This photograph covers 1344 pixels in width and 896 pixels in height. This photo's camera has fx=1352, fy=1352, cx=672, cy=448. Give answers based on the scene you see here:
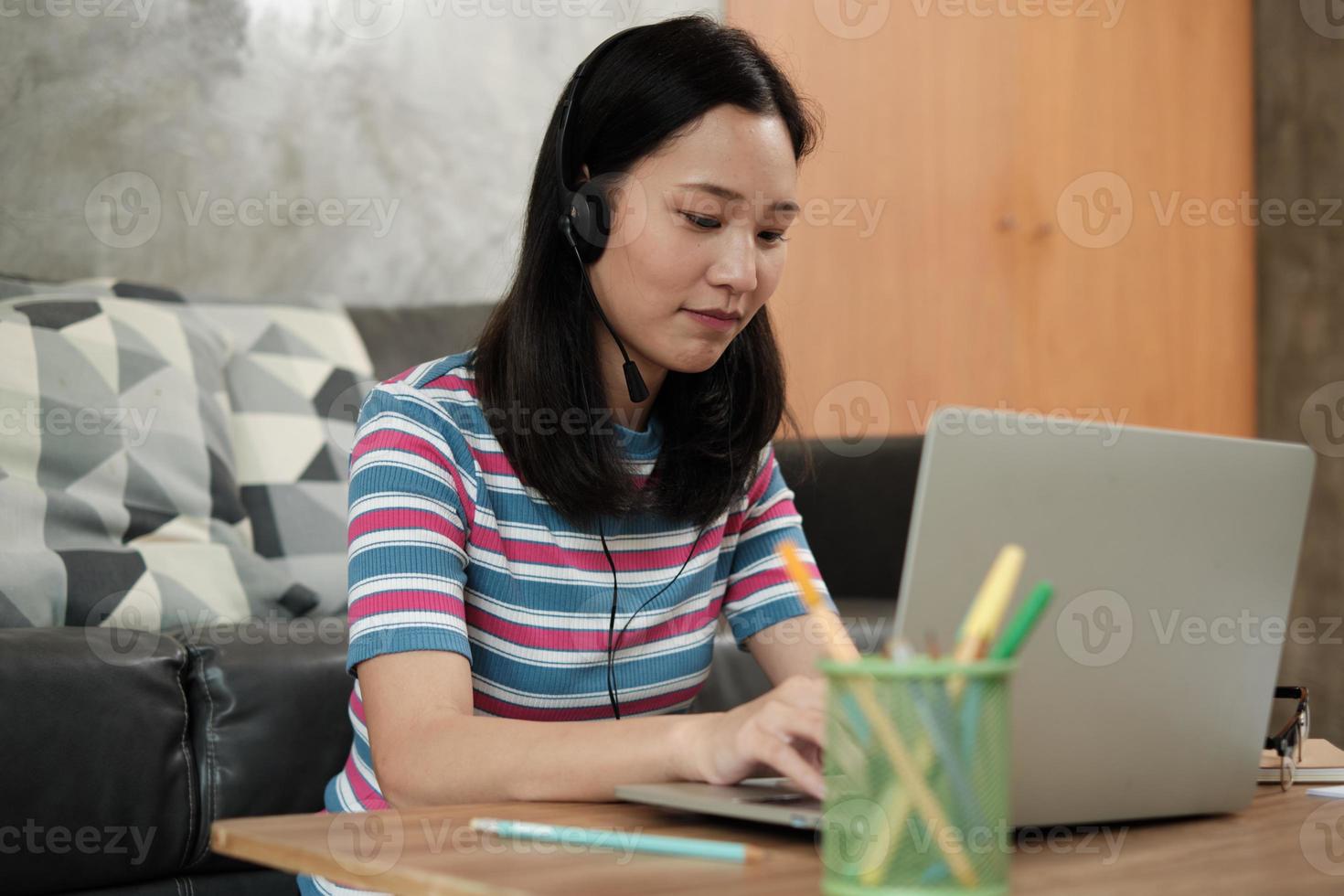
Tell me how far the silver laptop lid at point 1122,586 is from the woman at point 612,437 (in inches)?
14.3

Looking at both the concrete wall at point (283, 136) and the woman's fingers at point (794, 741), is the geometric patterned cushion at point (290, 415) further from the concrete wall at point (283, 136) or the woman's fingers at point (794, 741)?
the woman's fingers at point (794, 741)

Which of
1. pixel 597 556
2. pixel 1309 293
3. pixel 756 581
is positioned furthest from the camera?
pixel 1309 293

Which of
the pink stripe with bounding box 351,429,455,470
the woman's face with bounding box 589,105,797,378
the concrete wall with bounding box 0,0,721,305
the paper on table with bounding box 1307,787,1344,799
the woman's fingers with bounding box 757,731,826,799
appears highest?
the concrete wall with bounding box 0,0,721,305

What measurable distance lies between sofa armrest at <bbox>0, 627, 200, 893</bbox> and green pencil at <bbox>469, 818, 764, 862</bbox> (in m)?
0.75

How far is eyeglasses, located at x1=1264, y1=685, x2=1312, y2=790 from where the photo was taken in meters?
0.90

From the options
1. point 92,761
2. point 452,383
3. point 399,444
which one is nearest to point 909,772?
point 399,444

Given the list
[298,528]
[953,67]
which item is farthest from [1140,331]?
[298,528]

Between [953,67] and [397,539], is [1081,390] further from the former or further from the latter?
[397,539]

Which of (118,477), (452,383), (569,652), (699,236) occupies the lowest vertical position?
(569,652)

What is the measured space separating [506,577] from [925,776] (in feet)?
1.98

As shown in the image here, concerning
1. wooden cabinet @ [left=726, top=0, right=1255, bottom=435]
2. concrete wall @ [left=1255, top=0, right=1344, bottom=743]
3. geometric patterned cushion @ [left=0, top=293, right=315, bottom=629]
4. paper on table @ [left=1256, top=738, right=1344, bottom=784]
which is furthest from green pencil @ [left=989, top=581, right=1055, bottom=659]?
concrete wall @ [left=1255, top=0, right=1344, bottom=743]

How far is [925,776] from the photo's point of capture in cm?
49

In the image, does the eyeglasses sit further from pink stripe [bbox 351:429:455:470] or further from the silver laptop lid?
pink stripe [bbox 351:429:455:470]

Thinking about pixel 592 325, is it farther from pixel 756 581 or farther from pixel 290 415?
pixel 290 415
